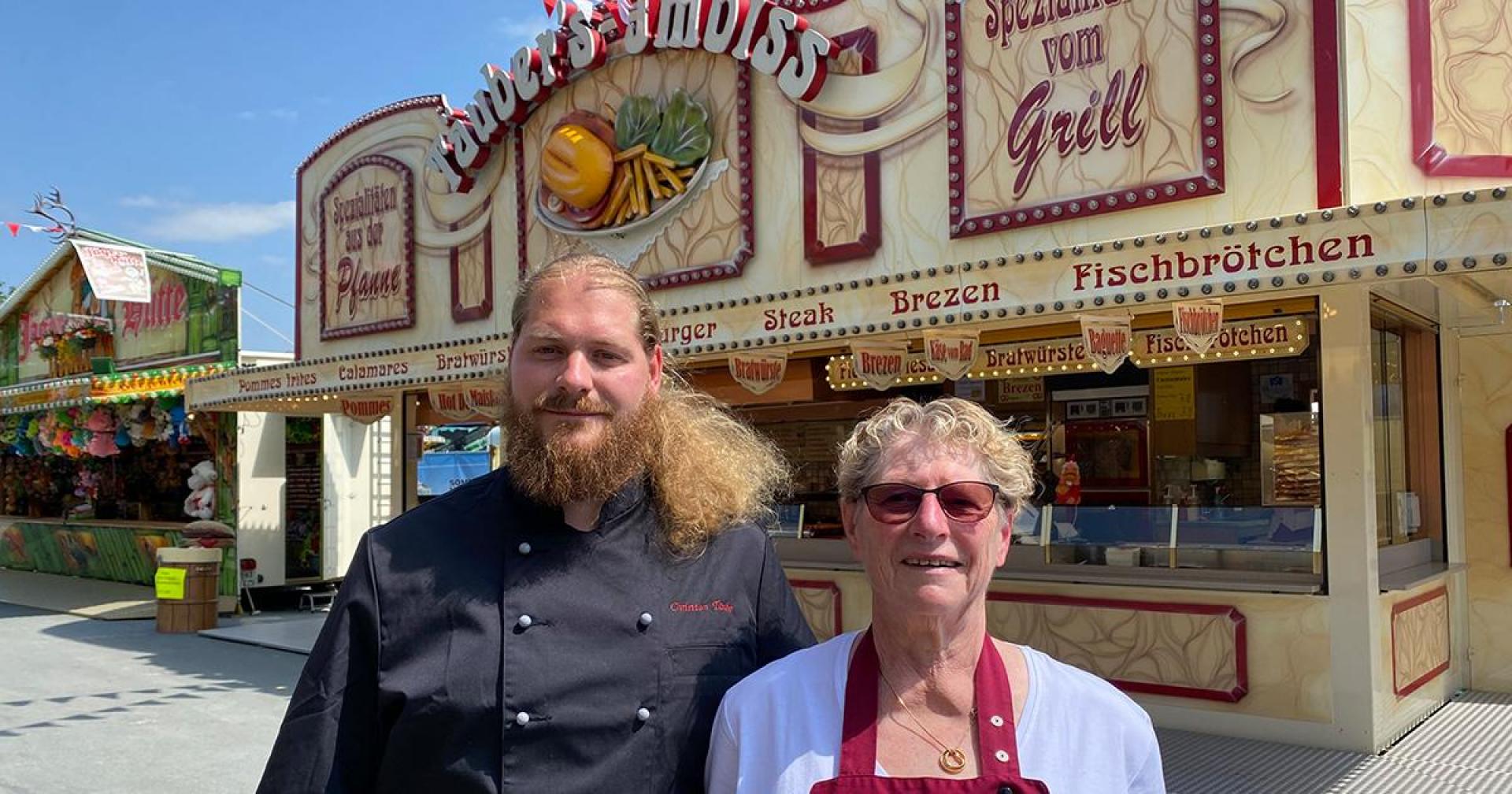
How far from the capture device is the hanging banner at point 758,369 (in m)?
8.14

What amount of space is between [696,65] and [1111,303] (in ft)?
14.7

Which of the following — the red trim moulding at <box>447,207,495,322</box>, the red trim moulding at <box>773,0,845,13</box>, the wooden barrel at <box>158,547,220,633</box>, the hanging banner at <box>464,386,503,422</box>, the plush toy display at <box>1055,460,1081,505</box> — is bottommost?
the wooden barrel at <box>158,547,220,633</box>

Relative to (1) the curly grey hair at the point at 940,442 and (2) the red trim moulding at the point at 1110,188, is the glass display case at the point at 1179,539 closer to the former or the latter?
(2) the red trim moulding at the point at 1110,188

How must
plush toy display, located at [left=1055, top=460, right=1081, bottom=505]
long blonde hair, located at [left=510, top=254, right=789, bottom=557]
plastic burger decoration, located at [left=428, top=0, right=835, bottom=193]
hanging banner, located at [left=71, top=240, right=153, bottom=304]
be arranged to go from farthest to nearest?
hanging banner, located at [left=71, top=240, right=153, bottom=304]
plush toy display, located at [left=1055, top=460, right=1081, bottom=505]
plastic burger decoration, located at [left=428, top=0, right=835, bottom=193]
long blonde hair, located at [left=510, top=254, right=789, bottom=557]

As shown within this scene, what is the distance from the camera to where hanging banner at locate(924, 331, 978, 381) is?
7.02m

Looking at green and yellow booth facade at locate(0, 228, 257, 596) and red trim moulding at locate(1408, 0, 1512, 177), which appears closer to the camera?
red trim moulding at locate(1408, 0, 1512, 177)

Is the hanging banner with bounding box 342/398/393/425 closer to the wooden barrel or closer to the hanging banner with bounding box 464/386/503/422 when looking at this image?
the wooden barrel

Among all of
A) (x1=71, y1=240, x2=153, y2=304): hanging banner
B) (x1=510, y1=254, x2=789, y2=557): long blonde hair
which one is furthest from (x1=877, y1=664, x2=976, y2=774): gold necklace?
(x1=71, y1=240, x2=153, y2=304): hanging banner

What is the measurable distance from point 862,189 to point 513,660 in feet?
21.8

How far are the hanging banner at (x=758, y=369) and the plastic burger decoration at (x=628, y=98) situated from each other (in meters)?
1.84

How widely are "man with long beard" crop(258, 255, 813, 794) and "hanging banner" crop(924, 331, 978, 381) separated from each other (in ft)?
16.2

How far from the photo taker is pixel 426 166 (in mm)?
11461

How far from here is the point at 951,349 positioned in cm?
704

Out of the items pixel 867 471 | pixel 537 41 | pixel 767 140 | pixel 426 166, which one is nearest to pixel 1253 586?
pixel 767 140
